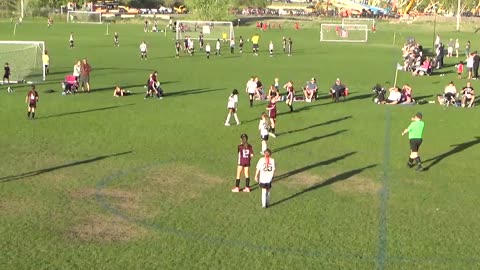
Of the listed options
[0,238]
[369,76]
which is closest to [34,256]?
[0,238]

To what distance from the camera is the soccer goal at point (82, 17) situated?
318 ft

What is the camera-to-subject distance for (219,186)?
17.4 m

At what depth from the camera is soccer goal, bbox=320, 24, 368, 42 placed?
A: 74.8 meters

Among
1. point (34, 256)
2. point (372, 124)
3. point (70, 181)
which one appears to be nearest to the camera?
point (34, 256)

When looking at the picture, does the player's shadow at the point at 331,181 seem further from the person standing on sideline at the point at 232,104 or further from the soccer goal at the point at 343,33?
the soccer goal at the point at 343,33

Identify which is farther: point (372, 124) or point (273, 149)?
point (372, 124)

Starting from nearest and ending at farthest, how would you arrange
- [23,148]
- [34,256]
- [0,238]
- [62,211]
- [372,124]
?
[34,256], [0,238], [62,211], [23,148], [372,124]

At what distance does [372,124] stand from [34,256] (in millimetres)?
17989

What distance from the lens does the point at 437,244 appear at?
524 inches

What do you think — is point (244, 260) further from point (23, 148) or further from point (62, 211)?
point (23, 148)

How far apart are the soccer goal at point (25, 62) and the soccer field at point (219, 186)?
13.0ft

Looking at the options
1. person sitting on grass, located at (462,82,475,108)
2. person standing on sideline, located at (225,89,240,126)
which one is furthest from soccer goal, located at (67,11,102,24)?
person standing on sideline, located at (225,89,240,126)

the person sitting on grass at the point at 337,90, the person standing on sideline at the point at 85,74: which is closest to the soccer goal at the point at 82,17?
the person standing on sideline at the point at 85,74

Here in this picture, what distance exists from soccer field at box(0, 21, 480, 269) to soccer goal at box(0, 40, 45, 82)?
13.0ft
